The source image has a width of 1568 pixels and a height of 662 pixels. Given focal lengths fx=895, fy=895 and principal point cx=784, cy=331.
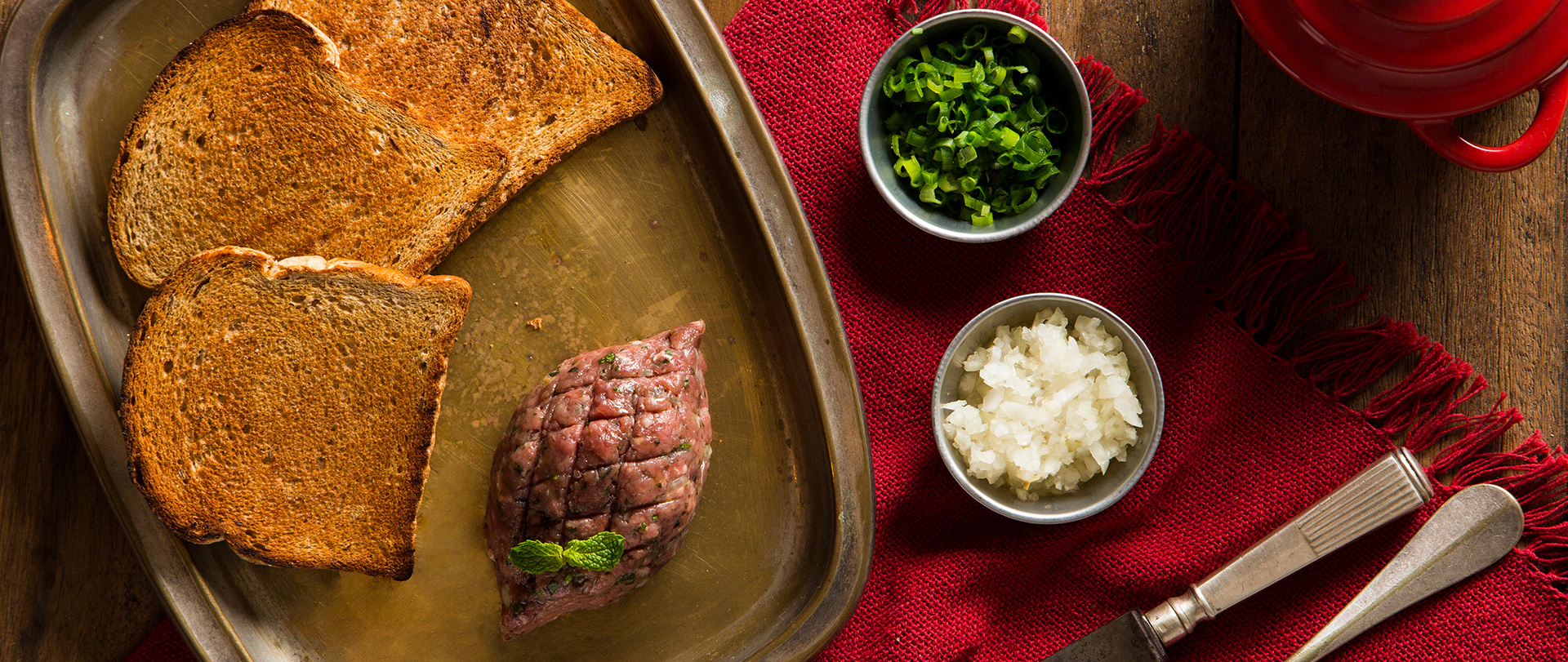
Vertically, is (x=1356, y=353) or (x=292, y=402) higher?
(x=292, y=402)

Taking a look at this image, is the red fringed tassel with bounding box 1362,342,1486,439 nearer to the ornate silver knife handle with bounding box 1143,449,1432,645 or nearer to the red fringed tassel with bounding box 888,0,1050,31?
the ornate silver knife handle with bounding box 1143,449,1432,645

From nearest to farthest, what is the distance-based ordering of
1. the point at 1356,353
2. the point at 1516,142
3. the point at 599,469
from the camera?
the point at 1516,142
the point at 599,469
the point at 1356,353

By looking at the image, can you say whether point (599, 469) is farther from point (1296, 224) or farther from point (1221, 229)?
point (1296, 224)

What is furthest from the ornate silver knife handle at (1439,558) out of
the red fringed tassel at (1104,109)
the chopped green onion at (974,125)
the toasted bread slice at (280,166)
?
the toasted bread slice at (280,166)

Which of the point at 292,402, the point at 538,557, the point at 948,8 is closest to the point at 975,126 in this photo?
the point at 948,8

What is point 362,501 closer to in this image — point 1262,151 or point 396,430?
point 396,430

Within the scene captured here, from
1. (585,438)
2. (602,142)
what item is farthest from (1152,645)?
(602,142)

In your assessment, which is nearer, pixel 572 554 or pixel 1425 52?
pixel 1425 52
